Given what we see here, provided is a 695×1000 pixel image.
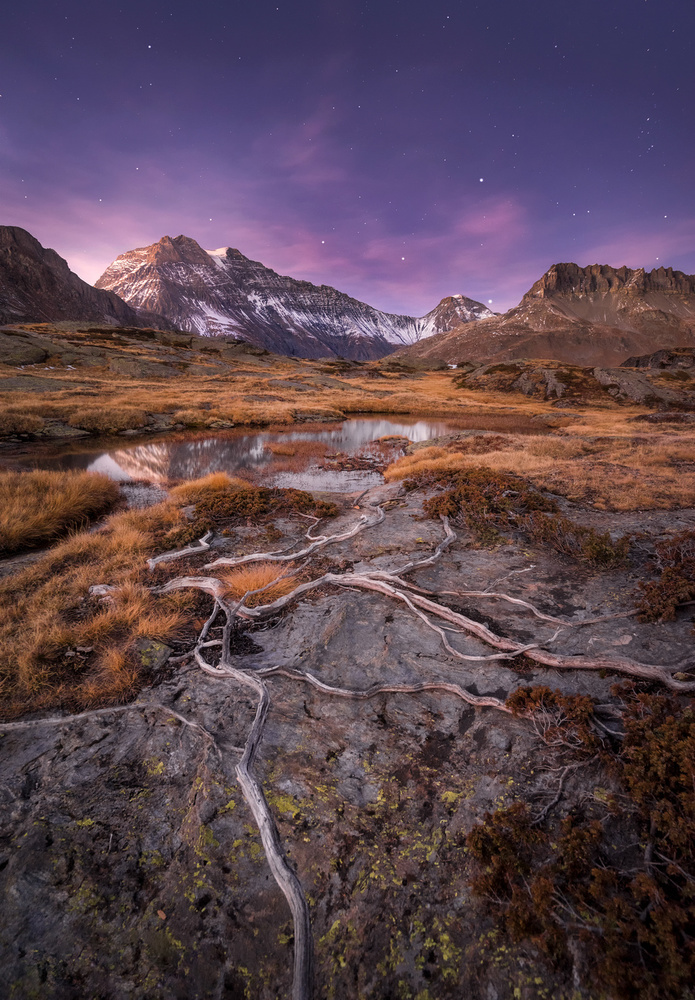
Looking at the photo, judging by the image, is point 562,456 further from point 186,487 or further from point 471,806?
point 471,806

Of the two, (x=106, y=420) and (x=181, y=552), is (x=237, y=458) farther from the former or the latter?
(x=106, y=420)

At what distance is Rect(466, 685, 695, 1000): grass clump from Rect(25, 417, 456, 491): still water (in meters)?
13.1

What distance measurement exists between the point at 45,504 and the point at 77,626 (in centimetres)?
747

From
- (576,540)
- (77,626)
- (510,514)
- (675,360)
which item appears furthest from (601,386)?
(77,626)

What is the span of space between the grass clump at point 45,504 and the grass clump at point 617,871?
37.0ft

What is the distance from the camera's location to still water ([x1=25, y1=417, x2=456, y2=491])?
56.7ft

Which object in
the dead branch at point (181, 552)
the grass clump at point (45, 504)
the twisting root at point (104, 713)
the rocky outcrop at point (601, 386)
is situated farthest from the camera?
the rocky outcrop at point (601, 386)

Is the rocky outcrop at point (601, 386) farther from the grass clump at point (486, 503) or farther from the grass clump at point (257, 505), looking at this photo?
the grass clump at point (257, 505)

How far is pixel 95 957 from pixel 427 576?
19.7 ft

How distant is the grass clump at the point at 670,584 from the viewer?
5172 mm

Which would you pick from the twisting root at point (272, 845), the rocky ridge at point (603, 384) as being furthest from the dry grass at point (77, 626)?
the rocky ridge at point (603, 384)

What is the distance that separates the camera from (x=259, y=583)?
713cm

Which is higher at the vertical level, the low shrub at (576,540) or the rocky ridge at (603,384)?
the rocky ridge at (603,384)

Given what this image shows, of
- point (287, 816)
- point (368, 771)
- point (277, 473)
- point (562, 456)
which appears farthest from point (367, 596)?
point (562, 456)
